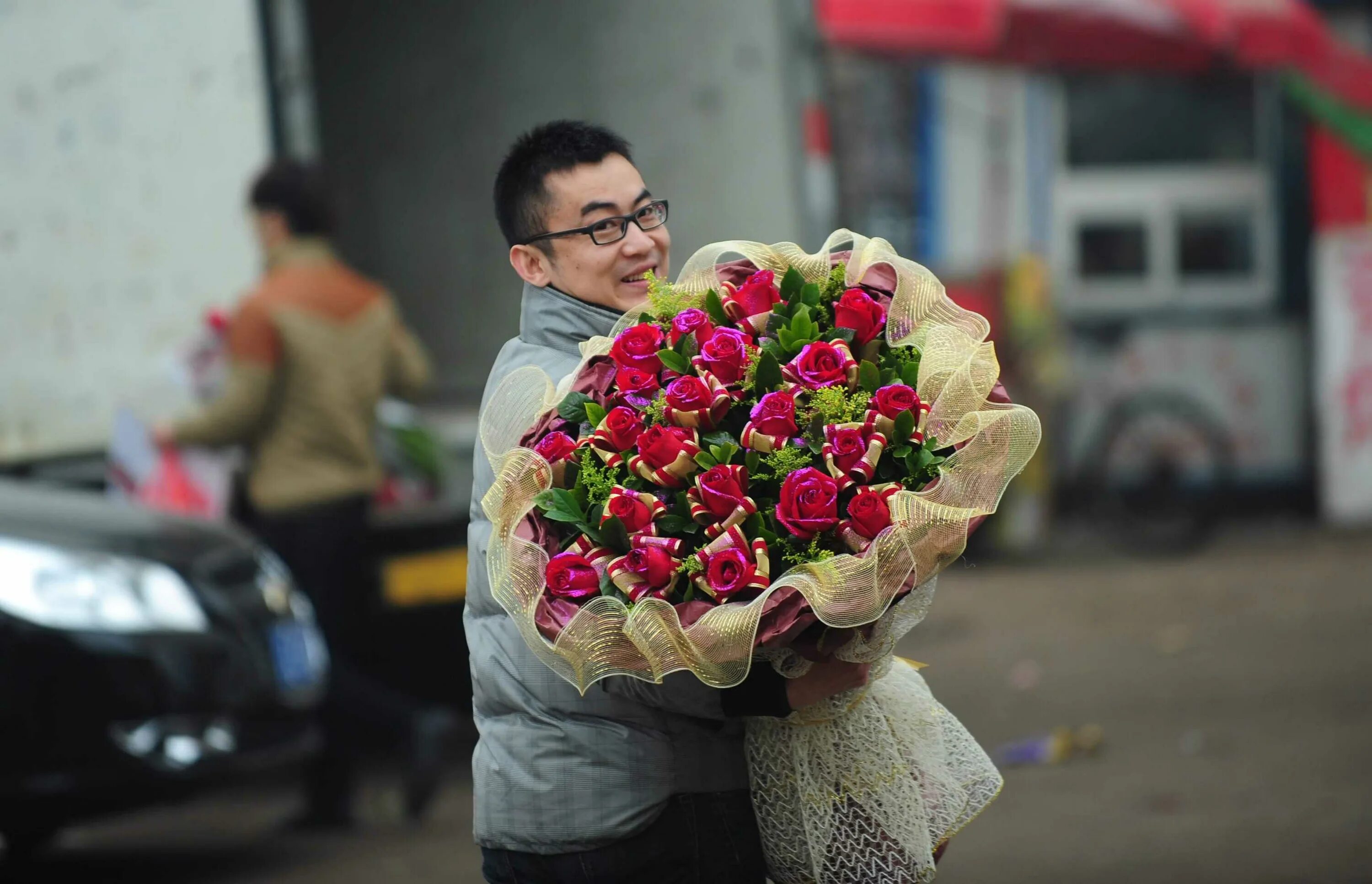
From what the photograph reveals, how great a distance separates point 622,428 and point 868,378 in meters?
0.33

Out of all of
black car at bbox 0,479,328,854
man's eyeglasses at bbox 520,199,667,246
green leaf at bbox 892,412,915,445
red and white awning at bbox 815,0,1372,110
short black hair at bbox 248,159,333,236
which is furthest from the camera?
red and white awning at bbox 815,0,1372,110

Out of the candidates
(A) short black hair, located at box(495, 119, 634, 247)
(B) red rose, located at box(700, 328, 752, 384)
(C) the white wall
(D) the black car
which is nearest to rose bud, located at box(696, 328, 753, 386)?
(B) red rose, located at box(700, 328, 752, 384)

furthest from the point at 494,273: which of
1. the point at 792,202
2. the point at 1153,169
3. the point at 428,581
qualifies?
the point at 1153,169

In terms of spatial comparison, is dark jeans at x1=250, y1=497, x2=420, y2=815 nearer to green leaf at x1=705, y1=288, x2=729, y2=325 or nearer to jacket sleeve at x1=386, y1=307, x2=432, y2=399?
jacket sleeve at x1=386, y1=307, x2=432, y2=399

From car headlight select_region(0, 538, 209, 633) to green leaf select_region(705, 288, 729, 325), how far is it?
288 centimetres

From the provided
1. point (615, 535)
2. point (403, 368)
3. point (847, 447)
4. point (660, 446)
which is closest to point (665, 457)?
point (660, 446)

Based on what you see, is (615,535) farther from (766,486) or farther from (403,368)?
(403,368)

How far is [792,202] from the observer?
7047 millimetres

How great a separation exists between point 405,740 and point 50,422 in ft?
5.10

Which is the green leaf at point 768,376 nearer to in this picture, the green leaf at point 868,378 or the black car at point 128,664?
the green leaf at point 868,378

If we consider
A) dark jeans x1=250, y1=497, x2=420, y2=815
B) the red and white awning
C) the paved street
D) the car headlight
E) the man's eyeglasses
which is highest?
the red and white awning

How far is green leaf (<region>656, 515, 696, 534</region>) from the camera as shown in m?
2.33

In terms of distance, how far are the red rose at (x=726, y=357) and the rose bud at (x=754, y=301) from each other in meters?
0.08

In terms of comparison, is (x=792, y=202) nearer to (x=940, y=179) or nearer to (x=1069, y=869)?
(x=1069, y=869)
